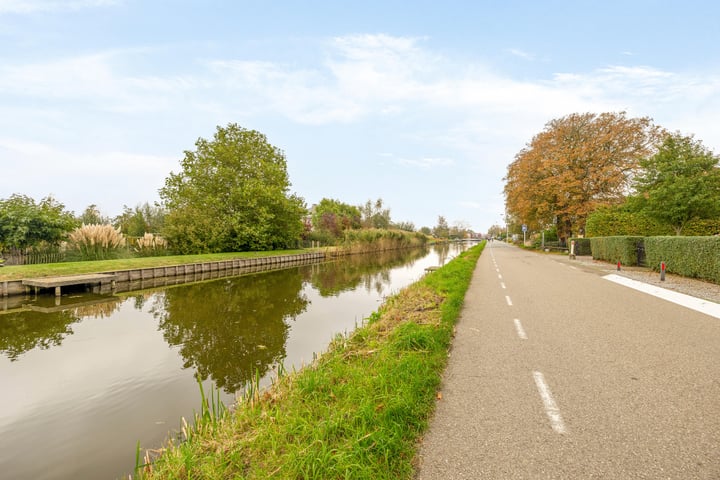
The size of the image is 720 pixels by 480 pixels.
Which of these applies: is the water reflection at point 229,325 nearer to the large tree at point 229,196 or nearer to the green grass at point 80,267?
the green grass at point 80,267

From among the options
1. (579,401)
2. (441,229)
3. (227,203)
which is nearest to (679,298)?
(579,401)

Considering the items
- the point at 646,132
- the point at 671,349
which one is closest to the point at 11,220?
the point at 671,349

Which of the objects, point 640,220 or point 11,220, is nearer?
point 11,220

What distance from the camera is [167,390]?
5.39m

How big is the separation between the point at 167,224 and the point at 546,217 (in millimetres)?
35301

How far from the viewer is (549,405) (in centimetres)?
355

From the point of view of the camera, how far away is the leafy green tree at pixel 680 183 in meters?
18.7

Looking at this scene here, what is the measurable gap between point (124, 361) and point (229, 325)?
2.68 metres

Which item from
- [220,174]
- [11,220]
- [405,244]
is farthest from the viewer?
[405,244]

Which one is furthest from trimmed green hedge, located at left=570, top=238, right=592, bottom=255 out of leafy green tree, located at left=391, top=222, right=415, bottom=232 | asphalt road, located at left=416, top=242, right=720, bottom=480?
leafy green tree, located at left=391, top=222, right=415, bottom=232

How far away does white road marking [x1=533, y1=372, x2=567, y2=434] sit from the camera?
317 cm

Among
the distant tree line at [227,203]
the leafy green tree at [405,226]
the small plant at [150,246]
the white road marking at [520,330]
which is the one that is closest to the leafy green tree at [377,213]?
the leafy green tree at [405,226]

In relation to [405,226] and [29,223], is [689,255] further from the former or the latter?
[405,226]

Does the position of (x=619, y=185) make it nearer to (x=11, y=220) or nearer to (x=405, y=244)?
(x=405, y=244)
